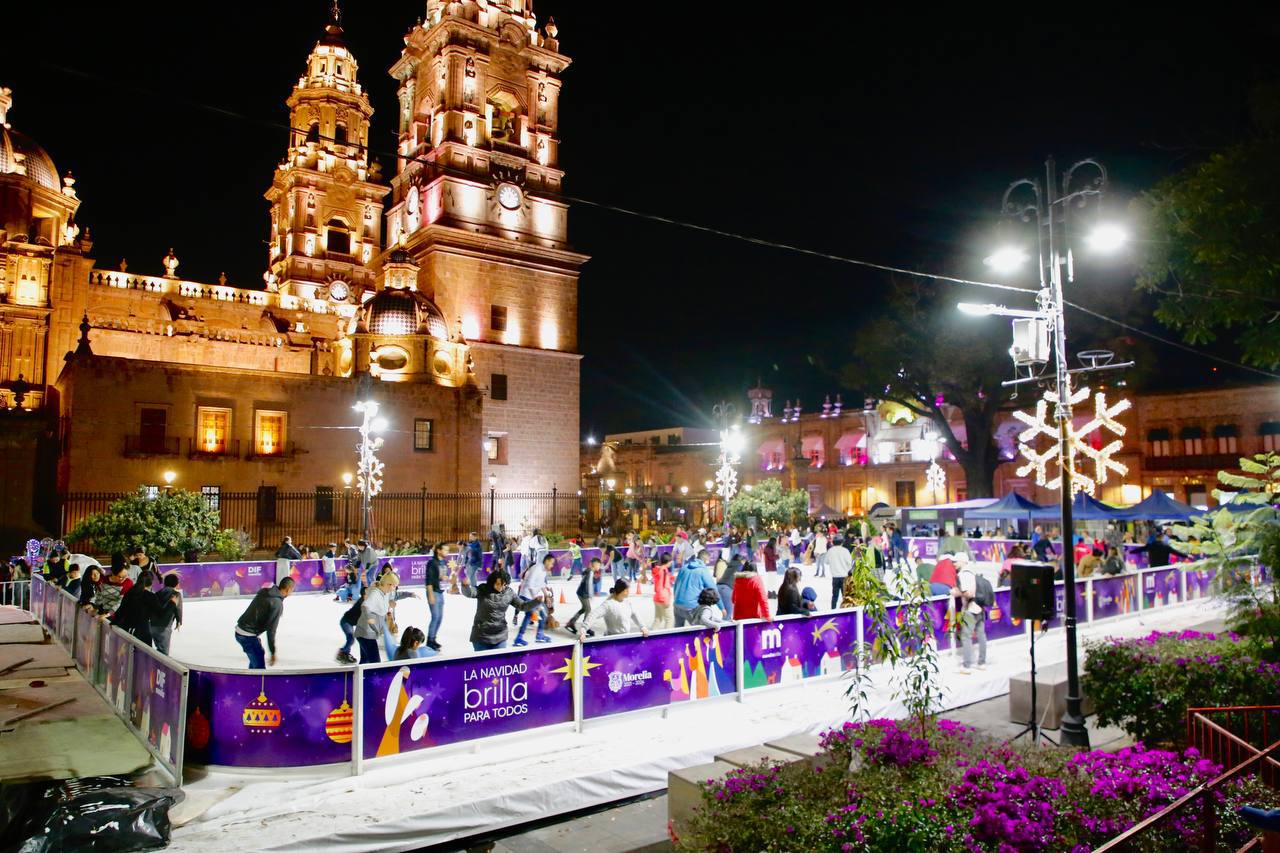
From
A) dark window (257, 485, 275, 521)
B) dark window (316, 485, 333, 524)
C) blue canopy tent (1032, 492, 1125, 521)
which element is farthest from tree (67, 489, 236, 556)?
A: blue canopy tent (1032, 492, 1125, 521)

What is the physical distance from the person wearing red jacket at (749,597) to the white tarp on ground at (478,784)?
106cm

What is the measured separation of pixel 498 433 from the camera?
39.7m

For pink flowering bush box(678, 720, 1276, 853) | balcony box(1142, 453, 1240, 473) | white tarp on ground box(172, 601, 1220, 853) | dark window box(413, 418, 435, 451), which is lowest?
white tarp on ground box(172, 601, 1220, 853)

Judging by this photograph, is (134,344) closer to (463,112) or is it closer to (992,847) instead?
(463,112)

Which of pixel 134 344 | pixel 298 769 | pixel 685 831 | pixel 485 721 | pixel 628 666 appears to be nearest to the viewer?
pixel 685 831

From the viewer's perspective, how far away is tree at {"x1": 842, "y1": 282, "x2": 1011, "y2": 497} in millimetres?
35594

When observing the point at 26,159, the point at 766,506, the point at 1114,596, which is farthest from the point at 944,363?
the point at 26,159

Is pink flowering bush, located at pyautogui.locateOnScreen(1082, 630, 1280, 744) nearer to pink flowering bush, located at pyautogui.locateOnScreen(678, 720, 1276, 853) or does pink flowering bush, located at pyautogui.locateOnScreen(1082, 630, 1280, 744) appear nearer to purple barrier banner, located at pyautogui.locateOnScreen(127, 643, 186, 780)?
pink flowering bush, located at pyautogui.locateOnScreen(678, 720, 1276, 853)

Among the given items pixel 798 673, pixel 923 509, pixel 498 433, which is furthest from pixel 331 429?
pixel 798 673

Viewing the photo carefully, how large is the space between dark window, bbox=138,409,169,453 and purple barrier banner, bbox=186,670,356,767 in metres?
25.9

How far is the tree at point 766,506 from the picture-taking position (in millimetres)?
37656

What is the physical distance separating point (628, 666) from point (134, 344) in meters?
37.6

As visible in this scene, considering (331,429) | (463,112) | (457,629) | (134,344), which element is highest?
(463,112)

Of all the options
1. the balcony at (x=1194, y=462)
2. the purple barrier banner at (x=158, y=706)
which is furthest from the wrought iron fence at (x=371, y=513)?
the balcony at (x=1194, y=462)
